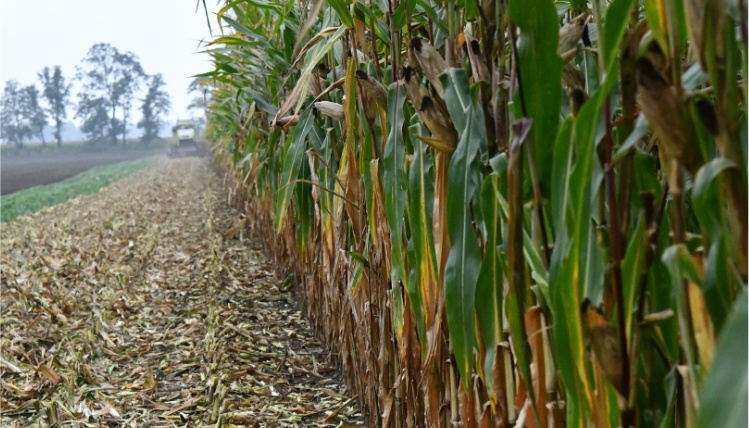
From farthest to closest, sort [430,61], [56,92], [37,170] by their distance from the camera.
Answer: [56,92] < [37,170] < [430,61]

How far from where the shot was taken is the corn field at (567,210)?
548 mm

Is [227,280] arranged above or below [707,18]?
below

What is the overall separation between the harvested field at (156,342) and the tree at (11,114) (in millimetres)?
72983

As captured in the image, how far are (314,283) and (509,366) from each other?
1.78 meters

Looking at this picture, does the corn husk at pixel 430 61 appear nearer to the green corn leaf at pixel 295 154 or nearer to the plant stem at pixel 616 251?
the plant stem at pixel 616 251

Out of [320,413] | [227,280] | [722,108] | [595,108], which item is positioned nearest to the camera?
[722,108]

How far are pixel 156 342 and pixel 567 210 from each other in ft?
8.77

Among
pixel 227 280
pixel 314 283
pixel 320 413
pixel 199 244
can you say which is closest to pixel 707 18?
pixel 320 413

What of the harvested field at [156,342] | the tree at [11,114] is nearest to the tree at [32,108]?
the tree at [11,114]

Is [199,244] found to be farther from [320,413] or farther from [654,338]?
[654,338]

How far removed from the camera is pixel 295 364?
2.57 m

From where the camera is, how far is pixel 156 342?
298cm

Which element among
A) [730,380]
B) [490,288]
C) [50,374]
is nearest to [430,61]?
[490,288]

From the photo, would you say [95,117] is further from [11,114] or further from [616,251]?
[616,251]
